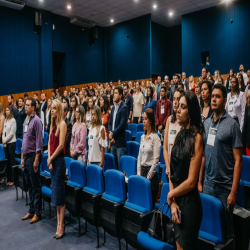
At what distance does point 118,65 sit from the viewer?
12.1 m

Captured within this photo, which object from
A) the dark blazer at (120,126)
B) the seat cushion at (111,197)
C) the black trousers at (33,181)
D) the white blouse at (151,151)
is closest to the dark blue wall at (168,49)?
the dark blazer at (120,126)

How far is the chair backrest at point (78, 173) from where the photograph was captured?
2.89 m

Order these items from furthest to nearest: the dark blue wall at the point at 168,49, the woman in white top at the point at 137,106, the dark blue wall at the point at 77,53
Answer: the dark blue wall at the point at 168,49, the dark blue wall at the point at 77,53, the woman in white top at the point at 137,106

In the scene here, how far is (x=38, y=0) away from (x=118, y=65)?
4463 millimetres

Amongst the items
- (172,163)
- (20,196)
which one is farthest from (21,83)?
(172,163)

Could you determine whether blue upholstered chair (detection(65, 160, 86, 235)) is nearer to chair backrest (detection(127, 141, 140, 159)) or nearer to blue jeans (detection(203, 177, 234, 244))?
chair backrest (detection(127, 141, 140, 159))

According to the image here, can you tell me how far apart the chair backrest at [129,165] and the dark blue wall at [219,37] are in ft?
25.2

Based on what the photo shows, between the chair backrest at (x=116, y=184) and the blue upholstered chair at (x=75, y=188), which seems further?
the blue upholstered chair at (x=75, y=188)

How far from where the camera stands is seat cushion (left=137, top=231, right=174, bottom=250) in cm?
178

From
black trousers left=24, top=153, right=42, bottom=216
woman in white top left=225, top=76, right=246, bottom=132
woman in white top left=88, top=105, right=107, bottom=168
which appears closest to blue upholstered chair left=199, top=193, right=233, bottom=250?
woman in white top left=88, top=105, right=107, bottom=168

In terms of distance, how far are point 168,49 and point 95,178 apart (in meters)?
11.3

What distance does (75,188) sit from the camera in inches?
109

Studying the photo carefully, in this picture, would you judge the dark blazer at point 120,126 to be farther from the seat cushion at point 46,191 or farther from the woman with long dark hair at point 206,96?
Result: the woman with long dark hair at point 206,96

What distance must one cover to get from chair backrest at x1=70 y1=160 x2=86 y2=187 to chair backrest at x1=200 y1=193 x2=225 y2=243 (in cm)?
148
